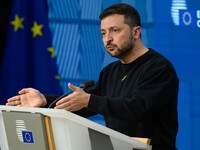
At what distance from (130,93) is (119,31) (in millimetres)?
353

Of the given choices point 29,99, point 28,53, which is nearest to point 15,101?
point 29,99

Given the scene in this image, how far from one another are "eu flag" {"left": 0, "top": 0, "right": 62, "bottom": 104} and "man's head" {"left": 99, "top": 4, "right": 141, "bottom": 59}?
1589 mm

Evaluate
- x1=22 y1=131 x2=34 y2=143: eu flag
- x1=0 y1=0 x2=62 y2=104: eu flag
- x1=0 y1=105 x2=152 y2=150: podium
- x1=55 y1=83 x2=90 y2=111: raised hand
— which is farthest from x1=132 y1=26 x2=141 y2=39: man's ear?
x1=0 y1=0 x2=62 y2=104: eu flag

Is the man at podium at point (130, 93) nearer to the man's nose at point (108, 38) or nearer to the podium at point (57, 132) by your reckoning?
the man's nose at point (108, 38)

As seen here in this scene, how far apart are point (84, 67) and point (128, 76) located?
153 cm

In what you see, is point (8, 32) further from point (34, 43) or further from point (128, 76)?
point (128, 76)

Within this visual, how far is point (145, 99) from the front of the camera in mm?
1404

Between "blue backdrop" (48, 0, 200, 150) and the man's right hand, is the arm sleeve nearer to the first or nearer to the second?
the man's right hand

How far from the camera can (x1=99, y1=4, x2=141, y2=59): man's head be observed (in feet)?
5.59

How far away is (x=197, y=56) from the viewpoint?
285 cm

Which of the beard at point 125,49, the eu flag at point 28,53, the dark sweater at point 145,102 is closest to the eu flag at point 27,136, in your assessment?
the dark sweater at point 145,102

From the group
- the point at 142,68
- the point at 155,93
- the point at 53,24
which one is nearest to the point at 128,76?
the point at 142,68

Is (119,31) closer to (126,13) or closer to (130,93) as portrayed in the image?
(126,13)

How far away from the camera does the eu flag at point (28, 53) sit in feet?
10.4
